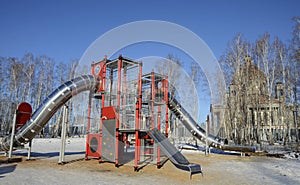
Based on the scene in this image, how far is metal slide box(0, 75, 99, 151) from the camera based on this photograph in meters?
10.9

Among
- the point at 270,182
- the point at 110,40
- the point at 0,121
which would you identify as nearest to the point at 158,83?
the point at 110,40

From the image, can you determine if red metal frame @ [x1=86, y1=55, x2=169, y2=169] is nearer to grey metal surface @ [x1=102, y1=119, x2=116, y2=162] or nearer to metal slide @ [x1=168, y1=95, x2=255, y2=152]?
grey metal surface @ [x1=102, y1=119, x2=116, y2=162]

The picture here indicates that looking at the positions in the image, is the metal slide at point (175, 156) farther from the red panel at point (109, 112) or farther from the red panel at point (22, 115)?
the red panel at point (22, 115)

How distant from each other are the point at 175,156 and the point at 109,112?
162 inches

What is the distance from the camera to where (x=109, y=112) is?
11102 mm

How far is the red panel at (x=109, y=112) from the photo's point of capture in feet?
35.3

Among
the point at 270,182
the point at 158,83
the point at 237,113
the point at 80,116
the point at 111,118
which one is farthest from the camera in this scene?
the point at 80,116

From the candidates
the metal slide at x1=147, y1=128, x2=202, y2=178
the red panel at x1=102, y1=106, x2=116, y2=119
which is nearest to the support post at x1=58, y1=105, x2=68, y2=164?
the red panel at x1=102, y1=106, x2=116, y2=119

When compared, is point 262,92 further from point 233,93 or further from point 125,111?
point 125,111

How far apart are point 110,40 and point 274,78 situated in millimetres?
20922

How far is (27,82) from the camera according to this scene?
101 ft

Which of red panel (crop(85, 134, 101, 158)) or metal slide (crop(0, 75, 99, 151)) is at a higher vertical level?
metal slide (crop(0, 75, 99, 151))

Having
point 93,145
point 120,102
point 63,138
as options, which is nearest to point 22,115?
point 63,138

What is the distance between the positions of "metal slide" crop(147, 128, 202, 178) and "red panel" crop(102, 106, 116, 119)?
82.9 inches
